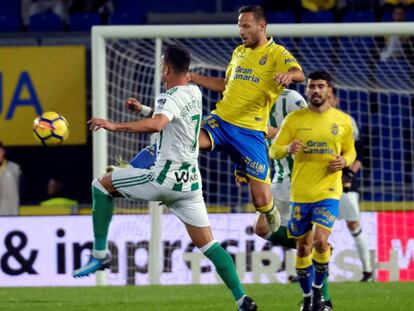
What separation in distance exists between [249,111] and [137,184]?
1.86 m

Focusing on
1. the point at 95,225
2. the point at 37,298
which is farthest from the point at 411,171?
the point at 95,225

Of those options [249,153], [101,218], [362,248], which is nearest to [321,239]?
[249,153]

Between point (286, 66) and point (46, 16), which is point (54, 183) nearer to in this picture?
point (46, 16)

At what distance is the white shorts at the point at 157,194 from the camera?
32.9 ft

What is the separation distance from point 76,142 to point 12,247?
3.23 metres

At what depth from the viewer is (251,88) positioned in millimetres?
11586

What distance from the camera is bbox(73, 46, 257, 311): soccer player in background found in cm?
991

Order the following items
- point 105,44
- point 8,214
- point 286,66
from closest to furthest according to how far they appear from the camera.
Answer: point 286,66
point 105,44
point 8,214

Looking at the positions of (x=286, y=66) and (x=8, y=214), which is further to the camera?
(x=8, y=214)

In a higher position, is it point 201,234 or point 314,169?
point 314,169

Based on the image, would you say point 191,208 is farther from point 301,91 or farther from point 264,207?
point 301,91

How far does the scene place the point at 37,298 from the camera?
1297 cm

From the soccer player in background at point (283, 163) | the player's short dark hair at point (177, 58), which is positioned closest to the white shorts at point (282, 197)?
the soccer player in background at point (283, 163)

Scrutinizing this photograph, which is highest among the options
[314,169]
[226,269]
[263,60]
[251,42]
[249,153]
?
[251,42]
